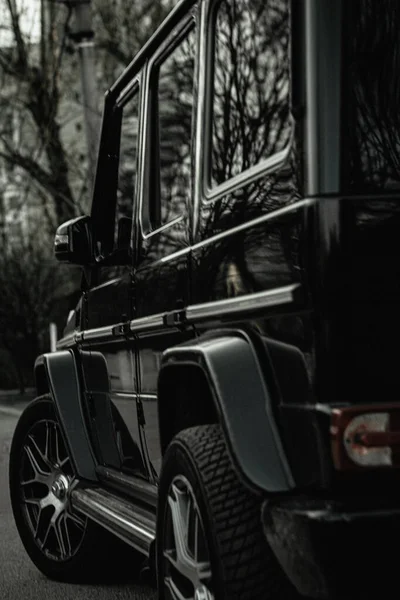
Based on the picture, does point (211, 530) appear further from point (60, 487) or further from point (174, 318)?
point (60, 487)

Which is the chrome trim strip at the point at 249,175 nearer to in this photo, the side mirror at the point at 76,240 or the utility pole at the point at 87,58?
the side mirror at the point at 76,240

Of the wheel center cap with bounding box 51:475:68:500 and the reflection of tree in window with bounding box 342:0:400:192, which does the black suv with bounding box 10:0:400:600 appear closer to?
the reflection of tree in window with bounding box 342:0:400:192

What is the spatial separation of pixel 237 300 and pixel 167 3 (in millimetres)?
20899

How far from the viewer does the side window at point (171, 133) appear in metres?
4.45

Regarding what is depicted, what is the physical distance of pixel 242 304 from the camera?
3654mm

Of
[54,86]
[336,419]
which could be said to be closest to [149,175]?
[336,419]

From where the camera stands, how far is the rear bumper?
3109mm

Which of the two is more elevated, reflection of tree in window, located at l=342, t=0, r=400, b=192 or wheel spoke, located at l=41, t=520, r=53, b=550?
reflection of tree in window, located at l=342, t=0, r=400, b=192

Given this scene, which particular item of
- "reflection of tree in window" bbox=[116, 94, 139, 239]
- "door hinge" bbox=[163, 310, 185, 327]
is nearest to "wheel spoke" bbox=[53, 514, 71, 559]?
"reflection of tree in window" bbox=[116, 94, 139, 239]

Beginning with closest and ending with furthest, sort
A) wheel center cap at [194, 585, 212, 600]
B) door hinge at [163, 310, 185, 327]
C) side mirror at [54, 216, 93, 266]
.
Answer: wheel center cap at [194, 585, 212, 600]
door hinge at [163, 310, 185, 327]
side mirror at [54, 216, 93, 266]

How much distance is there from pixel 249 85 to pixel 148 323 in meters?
1.22

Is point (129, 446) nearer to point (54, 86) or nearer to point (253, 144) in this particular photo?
point (253, 144)

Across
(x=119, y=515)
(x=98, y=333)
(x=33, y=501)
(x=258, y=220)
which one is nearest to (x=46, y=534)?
(x=33, y=501)

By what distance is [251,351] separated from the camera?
355 centimetres
